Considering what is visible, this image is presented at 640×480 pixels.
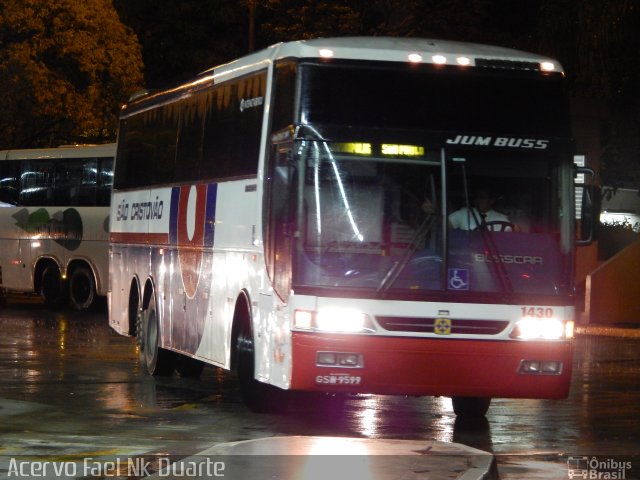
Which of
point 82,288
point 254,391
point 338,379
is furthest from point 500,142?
point 82,288

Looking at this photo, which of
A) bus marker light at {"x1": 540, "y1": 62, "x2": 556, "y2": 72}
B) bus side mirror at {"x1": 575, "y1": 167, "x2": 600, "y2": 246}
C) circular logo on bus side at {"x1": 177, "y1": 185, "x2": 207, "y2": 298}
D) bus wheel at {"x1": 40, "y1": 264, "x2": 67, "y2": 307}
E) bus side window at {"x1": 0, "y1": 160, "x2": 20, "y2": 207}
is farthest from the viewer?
bus side window at {"x1": 0, "y1": 160, "x2": 20, "y2": 207}

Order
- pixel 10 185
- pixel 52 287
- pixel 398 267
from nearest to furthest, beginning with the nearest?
pixel 398 267 → pixel 52 287 → pixel 10 185

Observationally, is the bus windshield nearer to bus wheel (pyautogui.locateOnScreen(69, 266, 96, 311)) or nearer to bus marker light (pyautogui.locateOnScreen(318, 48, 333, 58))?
bus marker light (pyautogui.locateOnScreen(318, 48, 333, 58))

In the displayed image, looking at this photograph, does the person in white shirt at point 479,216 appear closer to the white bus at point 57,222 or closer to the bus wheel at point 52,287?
the white bus at point 57,222

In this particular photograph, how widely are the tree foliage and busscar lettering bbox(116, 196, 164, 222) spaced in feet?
64.2

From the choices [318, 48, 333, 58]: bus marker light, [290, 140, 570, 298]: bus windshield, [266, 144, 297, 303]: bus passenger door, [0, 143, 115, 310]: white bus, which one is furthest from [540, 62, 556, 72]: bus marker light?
[0, 143, 115, 310]: white bus

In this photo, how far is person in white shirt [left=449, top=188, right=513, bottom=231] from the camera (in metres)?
12.3

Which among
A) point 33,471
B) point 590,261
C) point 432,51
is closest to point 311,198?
point 432,51

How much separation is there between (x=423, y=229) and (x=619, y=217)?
33.2m

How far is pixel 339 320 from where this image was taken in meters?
12.3

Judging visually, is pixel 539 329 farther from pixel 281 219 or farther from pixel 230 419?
pixel 230 419

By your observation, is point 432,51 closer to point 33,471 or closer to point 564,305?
point 564,305

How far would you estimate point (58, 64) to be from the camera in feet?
135

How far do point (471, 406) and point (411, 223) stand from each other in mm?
2666
